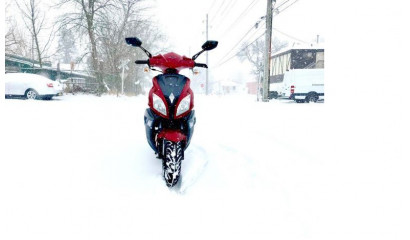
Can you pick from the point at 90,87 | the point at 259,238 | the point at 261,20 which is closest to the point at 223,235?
the point at 259,238

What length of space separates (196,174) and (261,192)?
27.8 inches

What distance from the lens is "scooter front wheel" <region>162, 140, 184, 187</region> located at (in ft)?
6.81

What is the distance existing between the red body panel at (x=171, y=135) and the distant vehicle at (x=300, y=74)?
14.2 metres

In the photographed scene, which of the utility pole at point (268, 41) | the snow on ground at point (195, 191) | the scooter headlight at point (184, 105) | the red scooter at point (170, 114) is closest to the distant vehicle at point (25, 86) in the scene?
the snow on ground at point (195, 191)

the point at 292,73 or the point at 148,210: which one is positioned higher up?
the point at 292,73

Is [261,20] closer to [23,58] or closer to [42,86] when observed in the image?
[42,86]

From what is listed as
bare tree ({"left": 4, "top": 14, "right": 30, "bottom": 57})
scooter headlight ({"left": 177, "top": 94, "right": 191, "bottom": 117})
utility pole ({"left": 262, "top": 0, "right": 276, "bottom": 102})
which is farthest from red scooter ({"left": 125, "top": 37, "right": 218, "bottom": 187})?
bare tree ({"left": 4, "top": 14, "right": 30, "bottom": 57})

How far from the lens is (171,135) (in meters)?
2.09

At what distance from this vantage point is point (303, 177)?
220 centimetres

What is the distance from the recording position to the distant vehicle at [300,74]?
14797 millimetres

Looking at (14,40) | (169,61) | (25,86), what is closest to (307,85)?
(169,61)

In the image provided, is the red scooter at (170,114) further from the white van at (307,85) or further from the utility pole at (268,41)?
the white van at (307,85)

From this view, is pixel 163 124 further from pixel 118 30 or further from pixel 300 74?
pixel 118 30

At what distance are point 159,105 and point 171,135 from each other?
1.06ft
